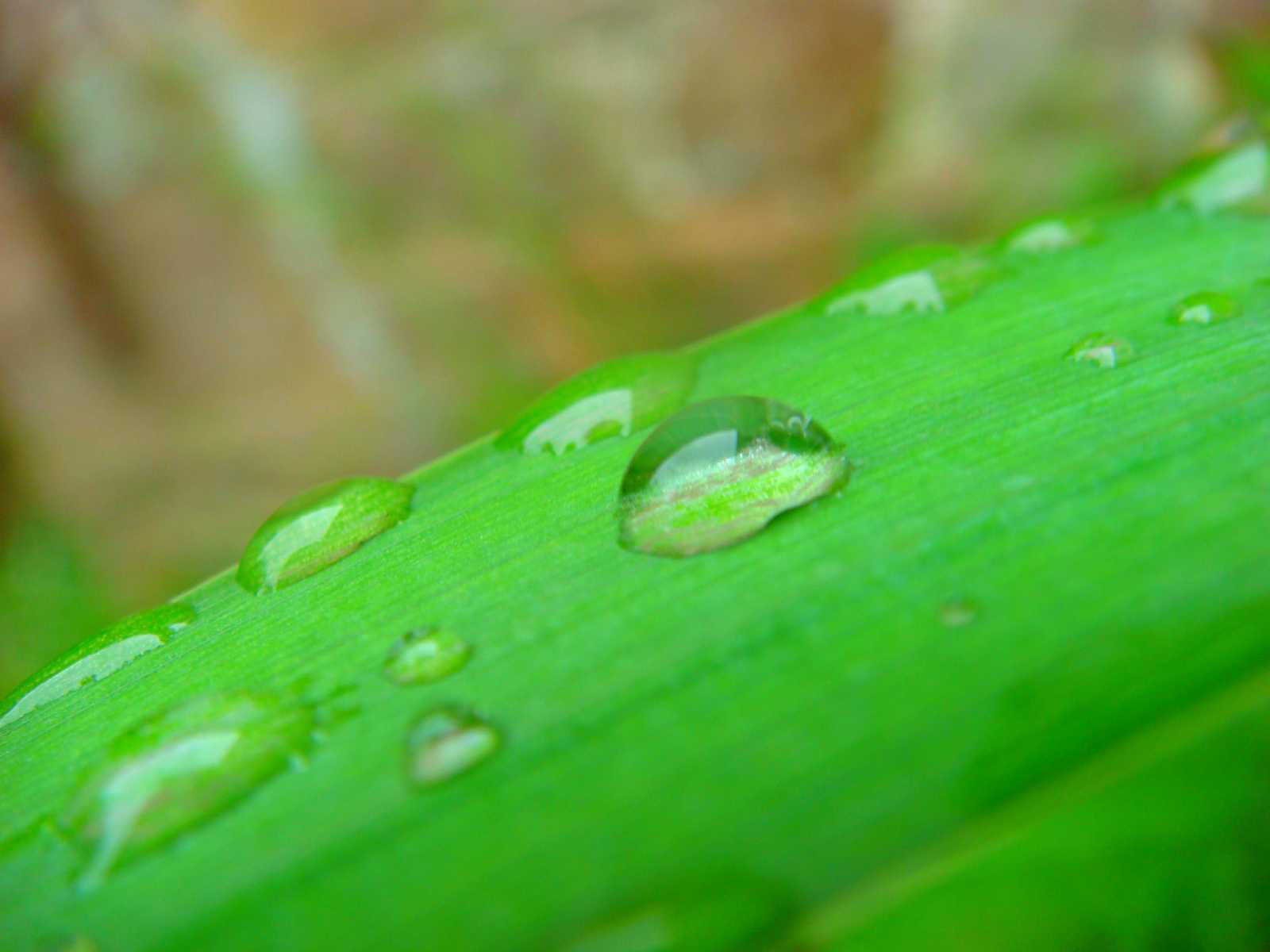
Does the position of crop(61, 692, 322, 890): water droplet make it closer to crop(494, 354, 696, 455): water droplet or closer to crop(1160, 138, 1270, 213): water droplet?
crop(494, 354, 696, 455): water droplet

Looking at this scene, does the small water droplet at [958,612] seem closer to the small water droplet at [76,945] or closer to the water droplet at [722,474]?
the water droplet at [722,474]

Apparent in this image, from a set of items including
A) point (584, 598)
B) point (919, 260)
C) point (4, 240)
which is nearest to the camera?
point (584, 598)

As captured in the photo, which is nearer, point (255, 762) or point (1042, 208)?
point (255, 762)

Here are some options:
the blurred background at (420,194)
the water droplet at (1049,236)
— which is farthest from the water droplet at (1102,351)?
the blurred background at (420,194)

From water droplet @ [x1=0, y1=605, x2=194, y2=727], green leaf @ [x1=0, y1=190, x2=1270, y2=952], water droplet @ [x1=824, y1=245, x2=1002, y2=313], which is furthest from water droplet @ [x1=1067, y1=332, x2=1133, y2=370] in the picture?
water droplet @ [x1=0, y1=605, x2=194, y2=727]

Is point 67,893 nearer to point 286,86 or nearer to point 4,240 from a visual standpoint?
point 286,86

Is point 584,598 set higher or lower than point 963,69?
lower

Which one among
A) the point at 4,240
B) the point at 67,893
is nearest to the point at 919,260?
the point at 67,893
